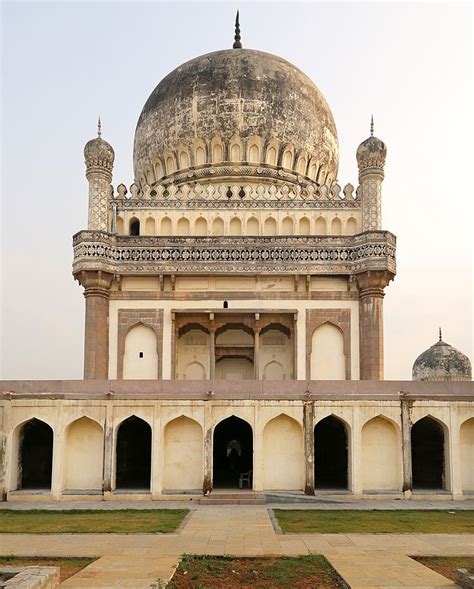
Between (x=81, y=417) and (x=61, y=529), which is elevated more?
(x=81, y=417)

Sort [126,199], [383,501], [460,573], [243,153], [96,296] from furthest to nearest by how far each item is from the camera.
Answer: [243,153]
[126,199]
[96,296]
[383,501]
[460,573]

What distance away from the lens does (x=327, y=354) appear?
2325 centimetres

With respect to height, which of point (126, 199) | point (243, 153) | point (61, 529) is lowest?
point (61, 529)

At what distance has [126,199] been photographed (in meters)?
24.5

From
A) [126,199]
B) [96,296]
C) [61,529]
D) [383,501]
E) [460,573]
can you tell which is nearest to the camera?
[460,573]

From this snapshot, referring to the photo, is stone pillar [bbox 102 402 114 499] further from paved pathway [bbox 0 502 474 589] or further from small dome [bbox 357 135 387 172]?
small dome [bbox 357 135 387 172]

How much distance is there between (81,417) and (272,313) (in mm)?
7007

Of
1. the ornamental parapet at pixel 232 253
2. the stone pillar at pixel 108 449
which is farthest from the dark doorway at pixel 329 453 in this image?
the stone pillar at pixel 108 449

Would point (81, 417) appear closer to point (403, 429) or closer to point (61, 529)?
point (61, 529)

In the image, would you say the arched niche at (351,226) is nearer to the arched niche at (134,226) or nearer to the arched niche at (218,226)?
the arched niche at (218,226)

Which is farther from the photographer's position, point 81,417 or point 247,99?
point 247,99

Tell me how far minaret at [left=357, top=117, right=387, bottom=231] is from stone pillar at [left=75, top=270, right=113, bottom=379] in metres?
8.15

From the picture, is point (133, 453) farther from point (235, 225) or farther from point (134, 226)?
point (235, 225)

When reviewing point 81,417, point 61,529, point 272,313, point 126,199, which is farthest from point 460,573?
point 126,199
